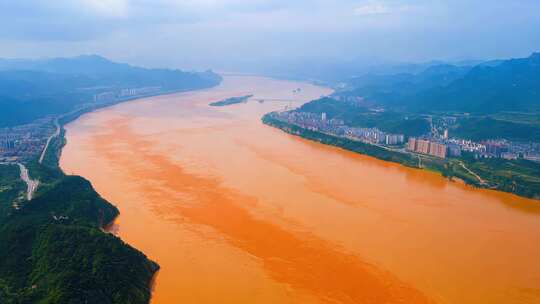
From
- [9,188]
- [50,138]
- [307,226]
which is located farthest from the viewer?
[50,138]

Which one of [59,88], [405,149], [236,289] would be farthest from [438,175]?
[59,88]

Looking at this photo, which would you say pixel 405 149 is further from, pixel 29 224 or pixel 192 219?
pixel 29 224

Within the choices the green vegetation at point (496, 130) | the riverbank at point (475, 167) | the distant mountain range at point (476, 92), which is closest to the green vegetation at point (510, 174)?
the riverbank at point (475, 167)

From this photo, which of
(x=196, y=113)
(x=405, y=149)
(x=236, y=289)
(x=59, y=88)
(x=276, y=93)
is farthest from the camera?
(x=276, y=93)

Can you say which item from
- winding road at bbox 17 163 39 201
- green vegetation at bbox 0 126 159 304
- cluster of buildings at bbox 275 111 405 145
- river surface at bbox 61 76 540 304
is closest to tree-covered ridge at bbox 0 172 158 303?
green vegetation at bbox 0 126 159 304

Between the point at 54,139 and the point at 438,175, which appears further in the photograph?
the point at 54,139

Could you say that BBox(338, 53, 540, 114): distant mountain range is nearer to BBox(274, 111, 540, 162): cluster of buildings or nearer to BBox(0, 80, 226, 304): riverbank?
BBox(274, 111, 540, 162): cluster of buildings

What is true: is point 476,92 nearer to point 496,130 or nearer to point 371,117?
point 371,117

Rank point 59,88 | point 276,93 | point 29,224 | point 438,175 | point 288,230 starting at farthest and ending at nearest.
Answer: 1. point 276,93
2. point 59,88
3. point 438,175
4. point 288,230
5. point 29,224

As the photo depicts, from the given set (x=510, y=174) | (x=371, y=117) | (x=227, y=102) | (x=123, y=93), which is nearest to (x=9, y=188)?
(x=510, y=174)
